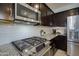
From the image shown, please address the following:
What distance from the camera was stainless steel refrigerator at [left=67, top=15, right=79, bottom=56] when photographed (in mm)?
1353

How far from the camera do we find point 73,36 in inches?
56.3

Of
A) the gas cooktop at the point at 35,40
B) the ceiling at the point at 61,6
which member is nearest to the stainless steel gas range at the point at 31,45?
the gas cooktop at the point at 35,40

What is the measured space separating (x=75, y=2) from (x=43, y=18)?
455 millimetres

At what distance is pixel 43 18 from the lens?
138 cm

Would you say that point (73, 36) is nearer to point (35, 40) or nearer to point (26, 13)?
point (35, 40)

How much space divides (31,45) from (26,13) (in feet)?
1.32

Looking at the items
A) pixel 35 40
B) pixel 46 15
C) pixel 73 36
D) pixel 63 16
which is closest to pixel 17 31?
pixel 35 40

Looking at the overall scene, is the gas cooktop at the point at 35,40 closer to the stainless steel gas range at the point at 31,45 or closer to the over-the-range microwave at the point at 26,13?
the stainless steel gas range at the point at 31,45

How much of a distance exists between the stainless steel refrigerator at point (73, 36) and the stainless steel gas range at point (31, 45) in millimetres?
305

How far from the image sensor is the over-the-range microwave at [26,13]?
111cm

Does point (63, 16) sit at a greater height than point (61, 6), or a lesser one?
lesser

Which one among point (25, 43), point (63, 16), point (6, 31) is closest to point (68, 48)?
point (63, 16)

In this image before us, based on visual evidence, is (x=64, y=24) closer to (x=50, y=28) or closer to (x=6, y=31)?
(x=50, y=28)

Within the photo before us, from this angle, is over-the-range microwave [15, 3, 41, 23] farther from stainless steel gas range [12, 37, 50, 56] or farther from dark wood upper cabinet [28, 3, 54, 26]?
stainless steel gas range [12, 37, 50, 56]
